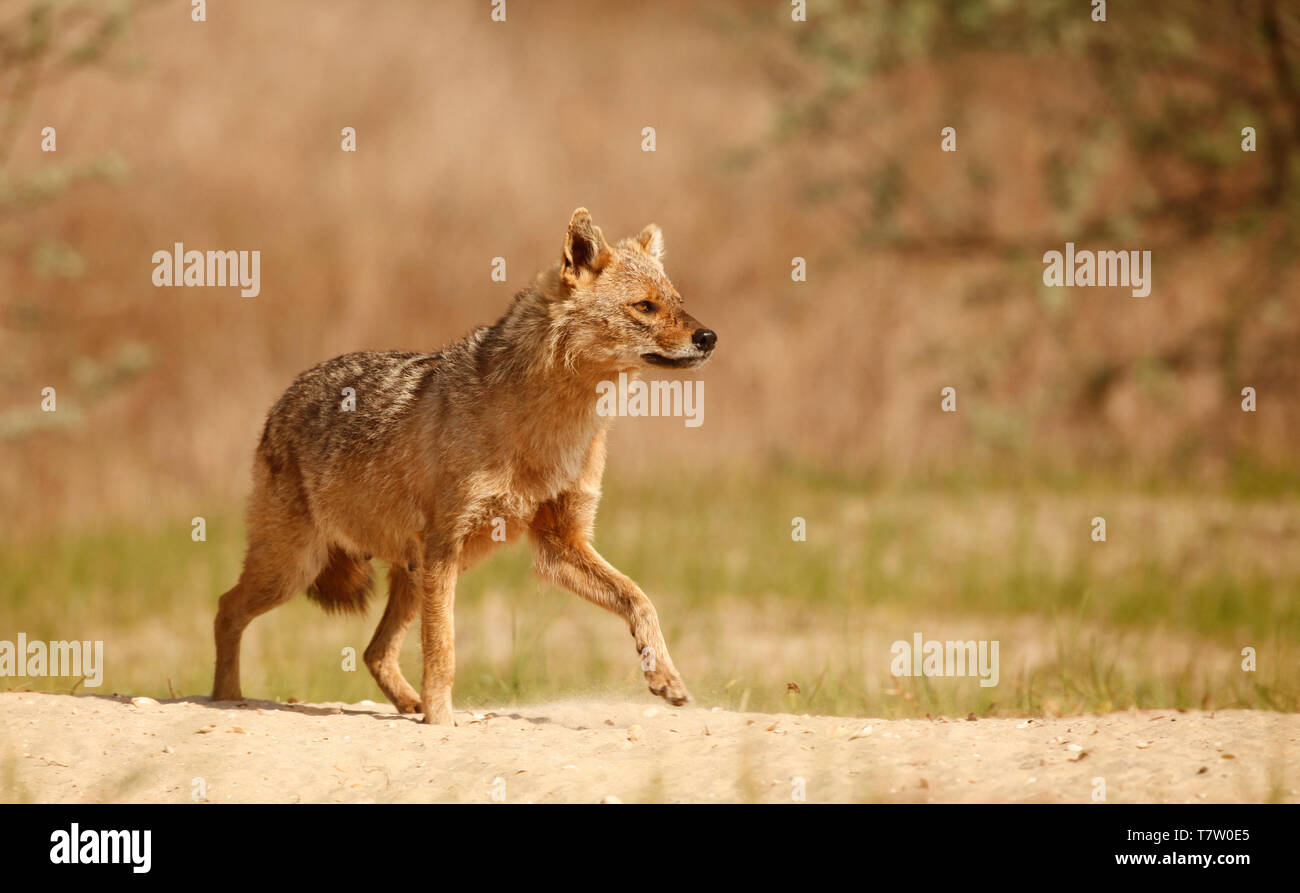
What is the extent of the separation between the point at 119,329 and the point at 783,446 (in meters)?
8.17

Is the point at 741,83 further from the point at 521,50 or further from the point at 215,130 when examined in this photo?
the point at 215,130

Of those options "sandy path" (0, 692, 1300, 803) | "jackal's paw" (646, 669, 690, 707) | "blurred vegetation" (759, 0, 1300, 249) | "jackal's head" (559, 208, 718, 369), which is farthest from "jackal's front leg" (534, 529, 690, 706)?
"blurred vegetation" (759, 0, 1300, 249)

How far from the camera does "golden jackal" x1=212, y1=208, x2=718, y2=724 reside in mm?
6750

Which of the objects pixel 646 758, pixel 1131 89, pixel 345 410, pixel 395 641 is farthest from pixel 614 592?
pixel 1131 89

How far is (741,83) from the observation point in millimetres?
23391

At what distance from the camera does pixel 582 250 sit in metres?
6.99

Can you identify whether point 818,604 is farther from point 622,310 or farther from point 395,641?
point 622,310

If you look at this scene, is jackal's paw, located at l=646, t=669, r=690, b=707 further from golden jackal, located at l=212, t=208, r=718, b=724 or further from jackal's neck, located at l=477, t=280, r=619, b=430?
jackal's neck, located at l=477, t=280, r=619, b=430

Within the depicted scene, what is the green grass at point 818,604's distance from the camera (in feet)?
27.0

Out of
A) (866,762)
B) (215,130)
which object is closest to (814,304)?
(215,130)

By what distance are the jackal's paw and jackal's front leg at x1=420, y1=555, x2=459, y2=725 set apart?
99cm

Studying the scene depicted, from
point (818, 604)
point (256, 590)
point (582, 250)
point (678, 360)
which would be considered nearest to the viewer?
point (678, 360)

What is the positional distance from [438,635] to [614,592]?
2.73ft

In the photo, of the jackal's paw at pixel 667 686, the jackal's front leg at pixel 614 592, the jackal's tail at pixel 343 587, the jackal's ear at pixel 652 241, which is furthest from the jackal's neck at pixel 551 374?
the jackal's tail at pixel 343 587
